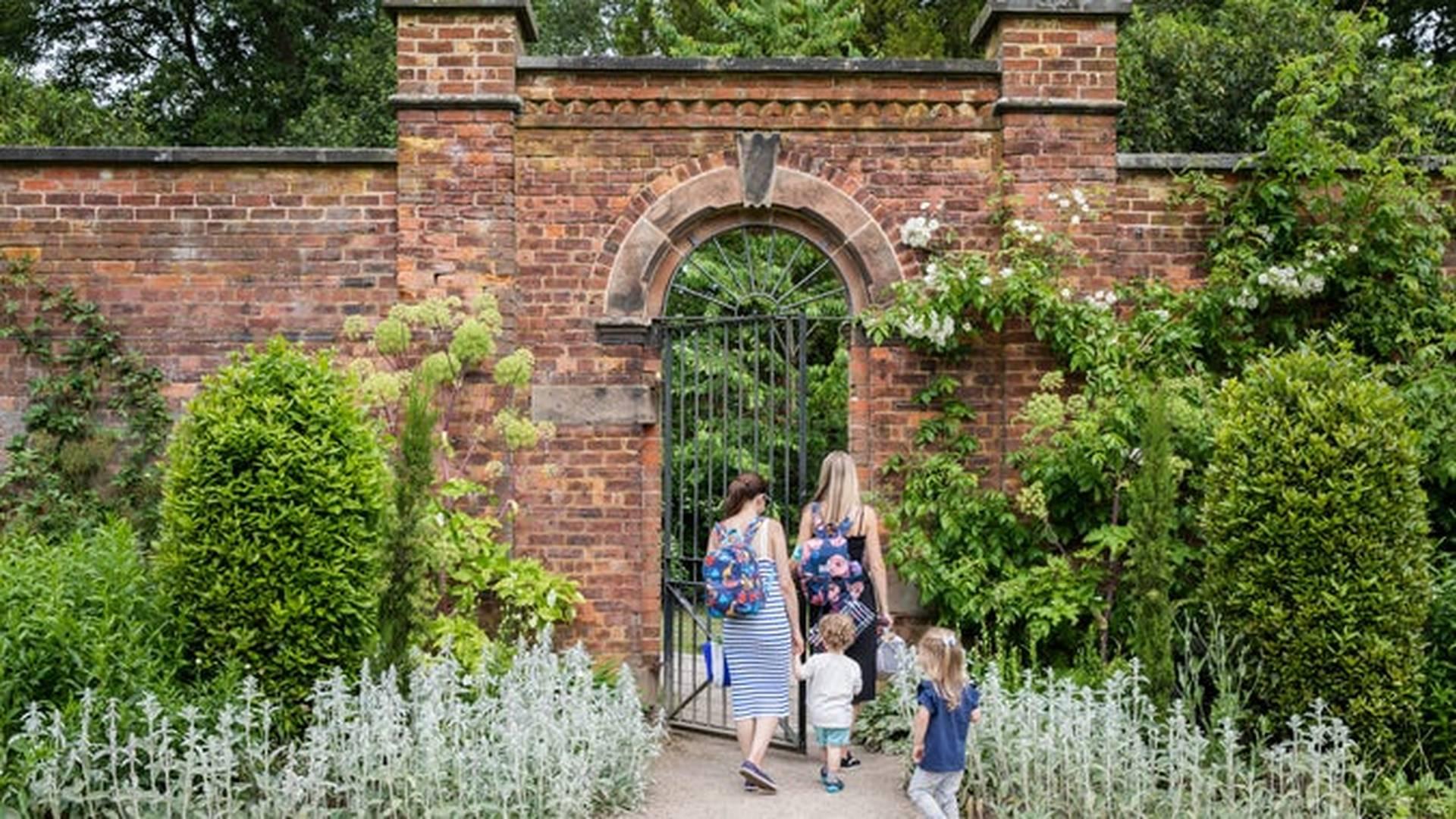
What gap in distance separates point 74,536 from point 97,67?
64.2ft

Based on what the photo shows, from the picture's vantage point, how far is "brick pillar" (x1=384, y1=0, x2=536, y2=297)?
8.34m

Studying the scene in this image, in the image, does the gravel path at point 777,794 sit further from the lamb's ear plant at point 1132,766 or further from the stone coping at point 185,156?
the stone coping at point 185,156

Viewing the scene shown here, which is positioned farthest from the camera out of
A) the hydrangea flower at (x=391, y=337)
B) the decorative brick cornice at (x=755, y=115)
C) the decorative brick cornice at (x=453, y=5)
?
the decorative brick cornice at (x=755, y=115)

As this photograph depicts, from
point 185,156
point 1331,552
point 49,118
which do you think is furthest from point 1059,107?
point 49,118

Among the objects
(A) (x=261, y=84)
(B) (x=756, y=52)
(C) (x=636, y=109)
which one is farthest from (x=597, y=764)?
Result: (A) (x=261, y=84)

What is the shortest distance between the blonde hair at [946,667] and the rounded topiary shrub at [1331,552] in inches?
74.0

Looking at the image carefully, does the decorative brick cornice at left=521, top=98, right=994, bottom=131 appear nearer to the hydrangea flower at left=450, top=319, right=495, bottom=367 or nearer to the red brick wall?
the red brick wall

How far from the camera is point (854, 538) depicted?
7301 millimetres

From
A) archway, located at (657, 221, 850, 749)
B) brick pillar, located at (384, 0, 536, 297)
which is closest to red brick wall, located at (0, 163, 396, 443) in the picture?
brick pillar, located at (384, 0, 536, 297)

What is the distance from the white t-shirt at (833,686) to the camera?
655cm

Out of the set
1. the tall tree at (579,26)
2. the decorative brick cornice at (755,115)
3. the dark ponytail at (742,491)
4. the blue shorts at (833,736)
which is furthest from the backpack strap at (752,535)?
the tall tree at (579,26)

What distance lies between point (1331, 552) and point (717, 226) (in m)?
4.24

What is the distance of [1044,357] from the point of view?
27.7 ft

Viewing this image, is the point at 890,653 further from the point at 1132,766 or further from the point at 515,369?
the point at 515,369
